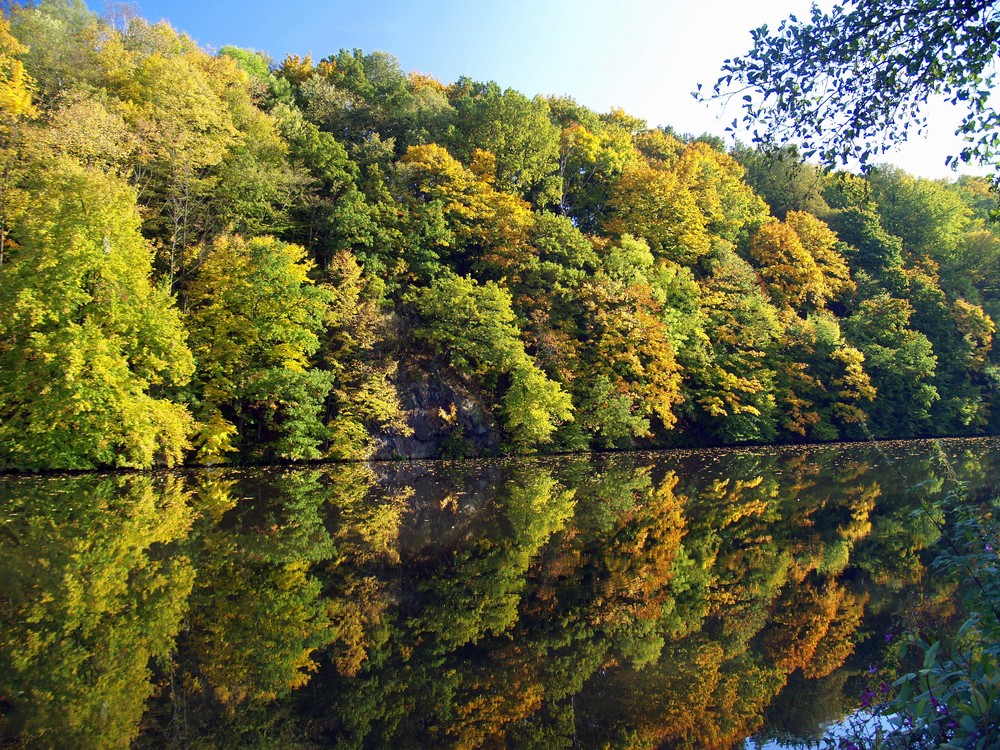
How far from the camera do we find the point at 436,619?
7.76 m

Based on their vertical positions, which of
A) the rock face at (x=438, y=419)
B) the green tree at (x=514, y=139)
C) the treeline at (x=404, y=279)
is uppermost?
the green tree at (x=514, y=139)

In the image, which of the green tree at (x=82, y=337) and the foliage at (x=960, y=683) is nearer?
the foliage at (x=960, y=683)

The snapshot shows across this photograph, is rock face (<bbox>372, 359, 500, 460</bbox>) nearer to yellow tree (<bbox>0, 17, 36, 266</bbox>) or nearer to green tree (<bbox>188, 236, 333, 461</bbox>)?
green tree (<bbox>188, 236, 333, 461</bbox>)

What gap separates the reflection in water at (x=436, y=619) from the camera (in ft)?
17.5

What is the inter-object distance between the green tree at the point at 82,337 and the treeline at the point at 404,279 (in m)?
0.10

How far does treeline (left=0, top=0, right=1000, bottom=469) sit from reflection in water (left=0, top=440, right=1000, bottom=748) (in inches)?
210

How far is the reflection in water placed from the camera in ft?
17.5

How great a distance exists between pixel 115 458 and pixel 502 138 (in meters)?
28.2

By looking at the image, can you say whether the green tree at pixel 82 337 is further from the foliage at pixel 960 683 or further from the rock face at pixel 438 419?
the foliage at pixel 960 683

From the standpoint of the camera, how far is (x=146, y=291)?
21.8 m

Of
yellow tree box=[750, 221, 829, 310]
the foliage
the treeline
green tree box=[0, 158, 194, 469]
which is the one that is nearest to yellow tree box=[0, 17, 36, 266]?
the treeline

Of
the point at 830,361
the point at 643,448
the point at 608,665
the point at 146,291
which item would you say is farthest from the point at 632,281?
the point at 608,665

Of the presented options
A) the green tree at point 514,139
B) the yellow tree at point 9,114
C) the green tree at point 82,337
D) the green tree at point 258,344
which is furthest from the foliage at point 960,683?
the green tree at point 514,139

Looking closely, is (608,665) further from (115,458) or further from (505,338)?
(505,338)
